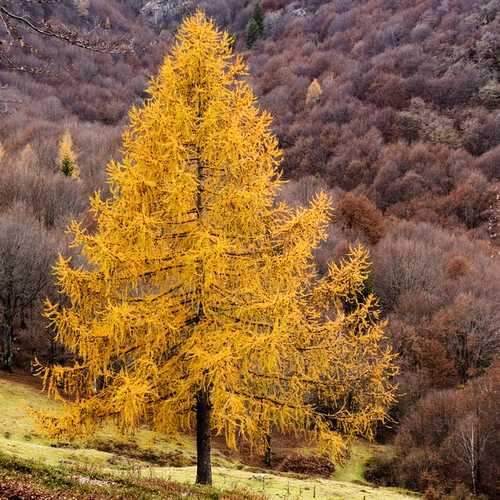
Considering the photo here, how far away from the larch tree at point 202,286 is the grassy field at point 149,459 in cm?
173

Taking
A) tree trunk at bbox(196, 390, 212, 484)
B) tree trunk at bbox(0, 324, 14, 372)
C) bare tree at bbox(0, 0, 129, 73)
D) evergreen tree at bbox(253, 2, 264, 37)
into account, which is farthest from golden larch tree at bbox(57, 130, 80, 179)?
evergreen tree at bbox(253, 2, 264, 37)

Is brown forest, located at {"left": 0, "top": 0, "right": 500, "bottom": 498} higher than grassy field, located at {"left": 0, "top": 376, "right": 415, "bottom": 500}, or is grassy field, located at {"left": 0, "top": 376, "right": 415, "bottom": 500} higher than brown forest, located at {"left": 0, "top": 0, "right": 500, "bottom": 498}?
brown forest, located at {"left": 0, "top": 0, "right": 500, "bottom": 498}

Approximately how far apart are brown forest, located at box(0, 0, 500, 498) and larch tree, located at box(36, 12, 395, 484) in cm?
181

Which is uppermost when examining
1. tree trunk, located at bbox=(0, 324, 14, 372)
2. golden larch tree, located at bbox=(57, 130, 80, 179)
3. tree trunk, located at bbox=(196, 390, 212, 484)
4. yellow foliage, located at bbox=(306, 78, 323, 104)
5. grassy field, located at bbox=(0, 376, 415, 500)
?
yellow foliage, located at bbox=(306, 78, 323, 104)

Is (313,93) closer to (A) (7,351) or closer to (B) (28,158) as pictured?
(B) (28,158)

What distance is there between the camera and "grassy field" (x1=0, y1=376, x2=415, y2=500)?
1530 centimetres

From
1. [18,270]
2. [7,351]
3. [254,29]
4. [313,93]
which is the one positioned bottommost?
[7,351]

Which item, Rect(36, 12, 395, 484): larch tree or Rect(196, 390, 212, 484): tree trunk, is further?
Rect(196, 390, 212, 484): tree trunk

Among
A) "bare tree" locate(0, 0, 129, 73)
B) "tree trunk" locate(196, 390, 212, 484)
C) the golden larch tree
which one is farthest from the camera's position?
the golden larch tree

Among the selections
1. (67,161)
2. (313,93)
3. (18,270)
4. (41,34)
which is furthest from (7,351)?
(313,93)

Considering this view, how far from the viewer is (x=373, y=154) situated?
8519 cm

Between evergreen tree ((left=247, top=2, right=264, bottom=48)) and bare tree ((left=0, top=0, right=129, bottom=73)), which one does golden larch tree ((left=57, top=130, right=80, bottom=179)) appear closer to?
bare tree ((left=0, top=0, right=129, bottom=73))

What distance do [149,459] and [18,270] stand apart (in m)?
A: 19.1

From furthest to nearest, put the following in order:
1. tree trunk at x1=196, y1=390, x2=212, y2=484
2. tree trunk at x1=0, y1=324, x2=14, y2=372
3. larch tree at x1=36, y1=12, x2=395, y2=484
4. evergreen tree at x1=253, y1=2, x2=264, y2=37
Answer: evergreen tree at x1=253, y1=2, x2=264, y2=37 < tree trunk at x1=0, y1=324, x2=14, y2=372 < tree trunk at x1=196, y1=390, x2=212, y2=484 < larch tree at x1=36, y1=12, x2=395, y2=484
